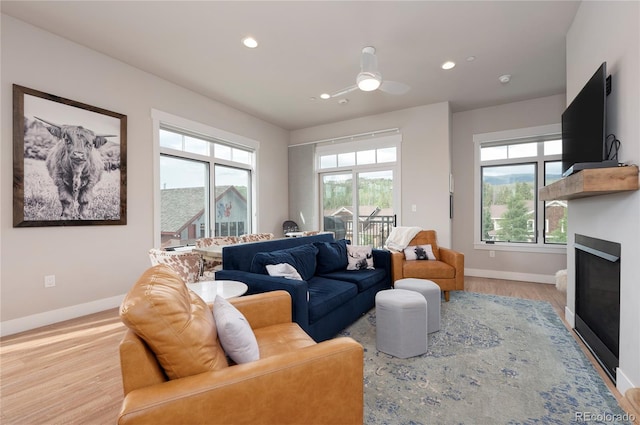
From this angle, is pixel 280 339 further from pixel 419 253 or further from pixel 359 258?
pixel 419 253

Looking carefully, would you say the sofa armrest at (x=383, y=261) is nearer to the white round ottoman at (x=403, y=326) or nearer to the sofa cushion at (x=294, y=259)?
the sofa cushion at (x=294, y=259)

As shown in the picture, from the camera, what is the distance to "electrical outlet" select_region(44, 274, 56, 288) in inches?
119

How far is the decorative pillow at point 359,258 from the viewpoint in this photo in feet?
11.5

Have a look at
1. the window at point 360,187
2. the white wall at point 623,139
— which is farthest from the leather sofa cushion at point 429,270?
the window at point 360,187

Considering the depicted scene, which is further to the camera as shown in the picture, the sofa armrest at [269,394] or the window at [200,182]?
the window at [200,182]

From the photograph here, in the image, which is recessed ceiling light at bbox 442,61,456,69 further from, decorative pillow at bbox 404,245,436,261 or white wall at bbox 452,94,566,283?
decorative pillow at bbox 404,245,436,261

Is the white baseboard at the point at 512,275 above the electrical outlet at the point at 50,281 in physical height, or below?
below

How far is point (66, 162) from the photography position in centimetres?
311

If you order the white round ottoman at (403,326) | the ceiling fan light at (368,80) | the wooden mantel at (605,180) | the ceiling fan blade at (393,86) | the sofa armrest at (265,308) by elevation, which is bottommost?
the white round ottoman at (403,326)

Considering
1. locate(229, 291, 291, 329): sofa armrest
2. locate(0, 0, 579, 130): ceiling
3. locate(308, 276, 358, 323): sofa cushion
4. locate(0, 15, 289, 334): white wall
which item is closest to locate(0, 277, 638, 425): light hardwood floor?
locate(0, 15, 289, 334): white wall

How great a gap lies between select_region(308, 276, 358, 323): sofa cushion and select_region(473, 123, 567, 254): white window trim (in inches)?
132

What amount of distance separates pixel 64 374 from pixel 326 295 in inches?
79.7

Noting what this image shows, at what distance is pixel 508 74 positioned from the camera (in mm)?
3867

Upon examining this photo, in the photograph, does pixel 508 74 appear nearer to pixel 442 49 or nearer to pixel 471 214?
pixel 442 49
